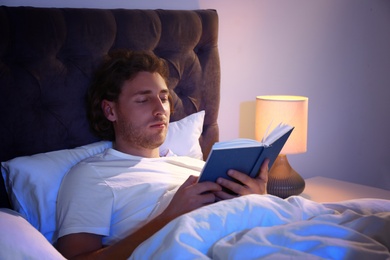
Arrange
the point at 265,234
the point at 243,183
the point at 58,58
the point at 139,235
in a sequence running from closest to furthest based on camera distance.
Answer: the point at 265,234 → the point at 139,235 → the point at 243,183 → the point at 58,58

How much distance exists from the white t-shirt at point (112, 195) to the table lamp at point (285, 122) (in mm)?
614

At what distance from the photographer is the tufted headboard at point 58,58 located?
1.66 metres

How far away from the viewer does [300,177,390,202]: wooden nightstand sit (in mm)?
2322

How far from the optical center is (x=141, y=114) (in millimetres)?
1809

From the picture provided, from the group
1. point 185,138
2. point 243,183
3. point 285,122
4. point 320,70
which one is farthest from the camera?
point 320,70

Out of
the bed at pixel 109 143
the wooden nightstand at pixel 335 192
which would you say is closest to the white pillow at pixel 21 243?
the bed at pixel 109 143

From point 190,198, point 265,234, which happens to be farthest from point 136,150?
point 265,234

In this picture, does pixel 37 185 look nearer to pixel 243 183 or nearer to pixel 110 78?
pixel 110 78

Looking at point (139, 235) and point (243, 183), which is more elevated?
point (243, 183)

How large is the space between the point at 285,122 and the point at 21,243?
1.30m

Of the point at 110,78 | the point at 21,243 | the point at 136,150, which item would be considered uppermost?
the point at 110,78

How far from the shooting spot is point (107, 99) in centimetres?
184

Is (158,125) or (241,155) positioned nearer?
(241,155)

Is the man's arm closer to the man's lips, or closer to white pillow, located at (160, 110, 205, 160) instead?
the man's lips
